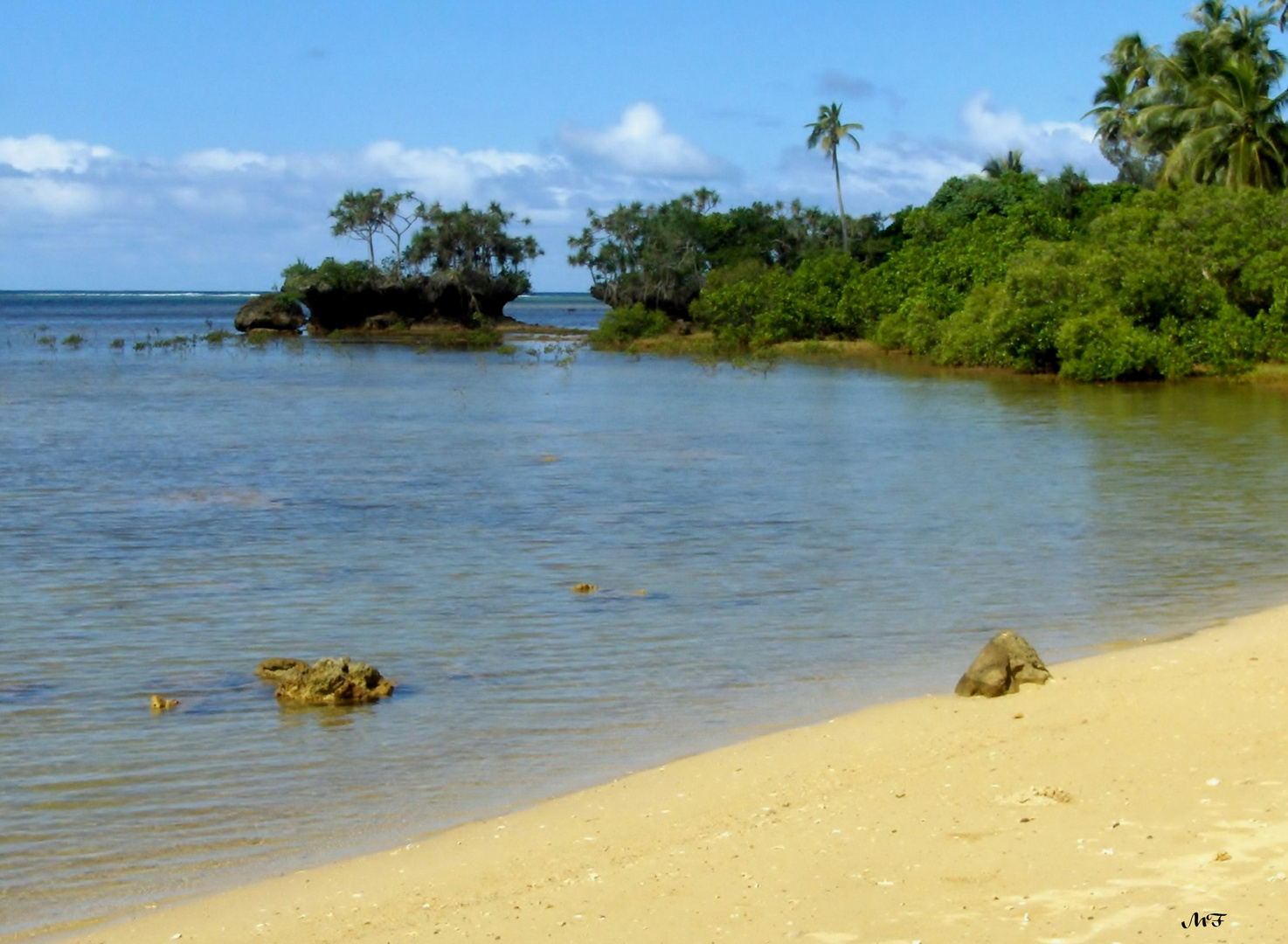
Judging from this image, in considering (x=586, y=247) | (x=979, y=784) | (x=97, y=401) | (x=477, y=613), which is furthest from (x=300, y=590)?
(x=586, y=247)

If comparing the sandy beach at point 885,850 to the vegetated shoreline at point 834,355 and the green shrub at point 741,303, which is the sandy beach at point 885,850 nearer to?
the vegetated shoreline at point 834,355

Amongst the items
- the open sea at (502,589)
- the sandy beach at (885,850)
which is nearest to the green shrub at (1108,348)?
the open sea at (502,589)

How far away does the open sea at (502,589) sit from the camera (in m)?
7.14

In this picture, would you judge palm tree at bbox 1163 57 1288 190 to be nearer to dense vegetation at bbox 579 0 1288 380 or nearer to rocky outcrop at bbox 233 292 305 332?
dense vegetation at bbox 579 0 1288 380

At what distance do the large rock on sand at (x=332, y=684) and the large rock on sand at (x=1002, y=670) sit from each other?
3556 mm

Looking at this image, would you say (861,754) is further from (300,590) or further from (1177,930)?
(300,590)

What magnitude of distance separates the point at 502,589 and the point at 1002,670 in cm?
536

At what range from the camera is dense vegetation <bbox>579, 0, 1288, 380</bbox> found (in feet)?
116

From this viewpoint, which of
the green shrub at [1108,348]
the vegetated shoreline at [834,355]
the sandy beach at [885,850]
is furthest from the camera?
the vegetated shoreline at [834,355]

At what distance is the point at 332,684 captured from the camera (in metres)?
8.63

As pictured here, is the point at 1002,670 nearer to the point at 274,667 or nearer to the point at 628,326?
the point at 274,667

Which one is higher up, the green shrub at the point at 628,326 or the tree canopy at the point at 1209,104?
the tree canopy at the point at 1209,104

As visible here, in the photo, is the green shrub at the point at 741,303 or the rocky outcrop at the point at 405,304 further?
the rocky outcrop at the point at 405,304

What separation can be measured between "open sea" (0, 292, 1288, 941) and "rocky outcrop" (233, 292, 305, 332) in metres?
47.8
